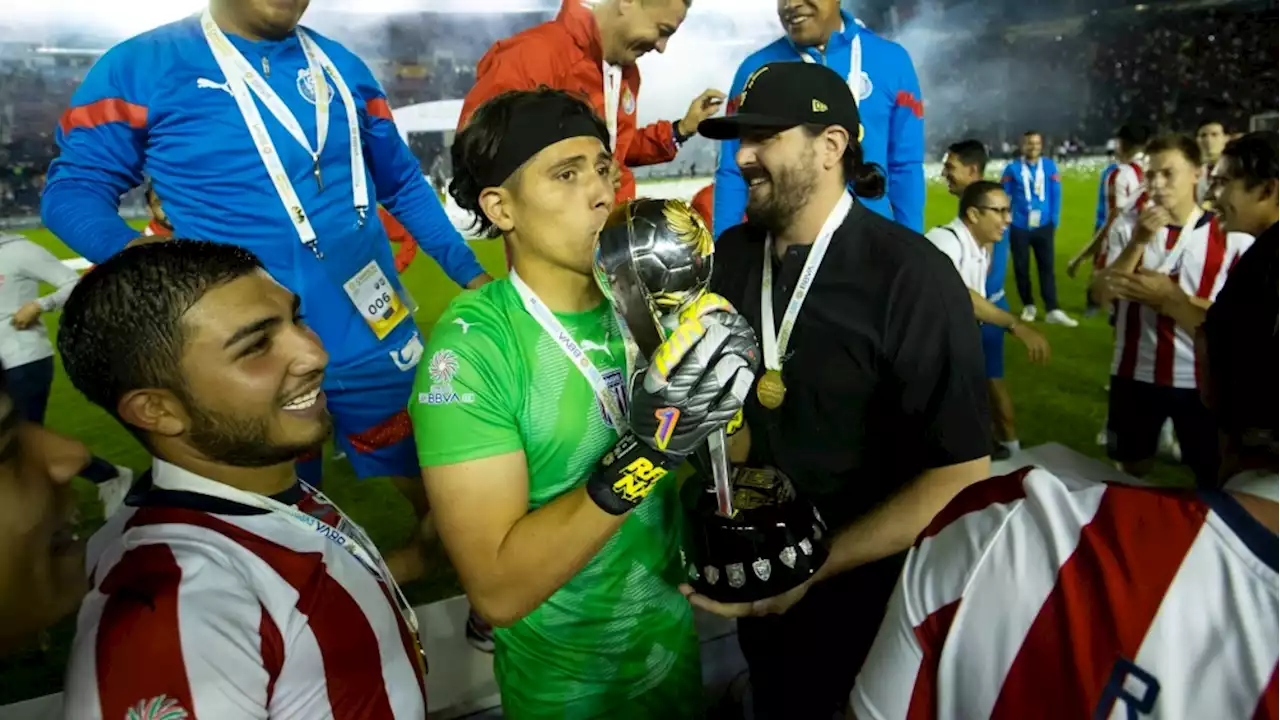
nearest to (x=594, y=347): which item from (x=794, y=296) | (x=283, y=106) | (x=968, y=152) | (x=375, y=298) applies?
(x=794, y=296)

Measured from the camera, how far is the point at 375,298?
2102mm

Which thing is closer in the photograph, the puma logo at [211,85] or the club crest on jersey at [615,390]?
the club crest on jersey at [615,390]

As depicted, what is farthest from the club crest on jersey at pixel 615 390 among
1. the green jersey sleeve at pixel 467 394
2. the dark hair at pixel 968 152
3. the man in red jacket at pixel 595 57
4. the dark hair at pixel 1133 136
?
the dark hair at pixel 1133 136

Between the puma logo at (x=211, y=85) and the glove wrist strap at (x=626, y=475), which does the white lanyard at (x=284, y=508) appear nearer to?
the glove wrist strap at (x=626, y=475)

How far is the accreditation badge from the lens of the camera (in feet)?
6.74

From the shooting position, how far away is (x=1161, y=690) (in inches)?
23.9

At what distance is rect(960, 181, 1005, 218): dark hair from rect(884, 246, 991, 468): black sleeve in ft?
8.82

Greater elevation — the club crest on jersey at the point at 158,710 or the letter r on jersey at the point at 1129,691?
the letter r on jersey at the point at 1129,691

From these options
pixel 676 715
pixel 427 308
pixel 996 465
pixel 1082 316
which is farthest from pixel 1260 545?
pixel 1082 316

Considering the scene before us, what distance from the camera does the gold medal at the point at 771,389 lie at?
1527mm

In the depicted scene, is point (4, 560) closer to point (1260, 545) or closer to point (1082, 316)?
point (1260, 545)

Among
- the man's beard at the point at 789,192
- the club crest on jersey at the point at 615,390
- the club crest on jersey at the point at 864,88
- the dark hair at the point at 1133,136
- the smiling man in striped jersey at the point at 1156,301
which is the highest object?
the club crest on jersey at the point at 864,88

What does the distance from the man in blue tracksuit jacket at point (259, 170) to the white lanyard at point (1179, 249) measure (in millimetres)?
2879

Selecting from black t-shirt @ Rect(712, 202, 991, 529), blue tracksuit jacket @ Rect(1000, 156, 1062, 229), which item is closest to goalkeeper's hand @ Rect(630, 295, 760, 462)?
black t-shirt @ Rect(712, 202, 991, 529)
